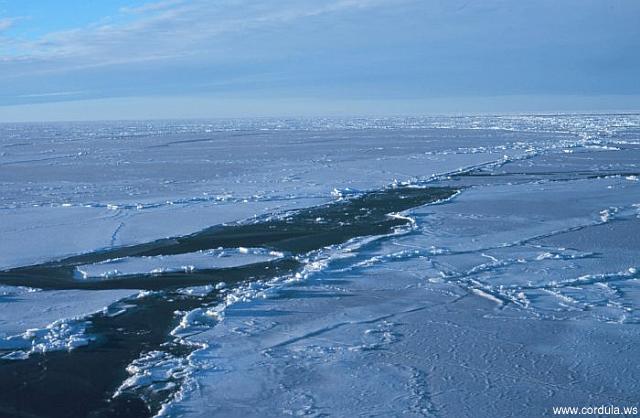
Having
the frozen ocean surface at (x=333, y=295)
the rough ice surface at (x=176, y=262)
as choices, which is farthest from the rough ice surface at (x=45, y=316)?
→ the rough ice surface at (x=176, y=262)

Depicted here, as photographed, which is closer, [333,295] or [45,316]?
[45,316]

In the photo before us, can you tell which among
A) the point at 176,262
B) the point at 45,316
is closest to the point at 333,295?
the point at 176,262

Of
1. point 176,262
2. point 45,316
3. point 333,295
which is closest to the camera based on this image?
point 45,316

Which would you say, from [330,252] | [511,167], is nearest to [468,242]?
[330,252]

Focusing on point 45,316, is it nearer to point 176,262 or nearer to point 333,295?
point 176,262

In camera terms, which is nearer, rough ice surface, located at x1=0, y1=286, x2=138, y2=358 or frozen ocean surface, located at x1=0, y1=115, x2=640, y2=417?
frozen ocean surface, located at x1=0, y1=115, x2=640, y2=417

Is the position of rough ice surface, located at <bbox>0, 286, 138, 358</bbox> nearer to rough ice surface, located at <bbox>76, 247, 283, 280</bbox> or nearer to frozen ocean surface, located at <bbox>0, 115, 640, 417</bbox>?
frozen ocean surface, located at <bbox>0, 115, 640, 417</bbox>

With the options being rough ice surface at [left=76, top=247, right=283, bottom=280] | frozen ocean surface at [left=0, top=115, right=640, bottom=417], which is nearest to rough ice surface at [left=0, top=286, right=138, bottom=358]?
frozen ocean surface at [left=0, top=115, right=640, bottom=417]

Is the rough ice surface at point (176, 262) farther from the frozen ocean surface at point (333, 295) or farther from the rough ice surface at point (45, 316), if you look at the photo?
the rough ice surface at point (45, 316)
